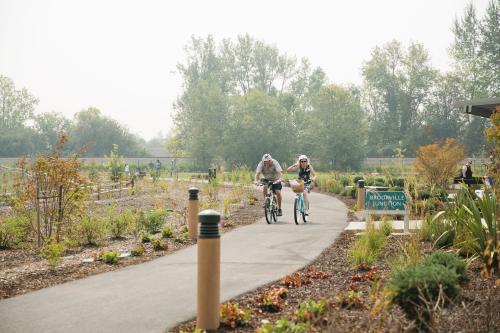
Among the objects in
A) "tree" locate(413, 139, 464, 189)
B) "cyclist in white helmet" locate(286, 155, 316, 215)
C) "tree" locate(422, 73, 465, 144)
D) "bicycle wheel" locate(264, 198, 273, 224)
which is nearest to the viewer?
"bicycle wheel" locate(264, 198, 273, 224)

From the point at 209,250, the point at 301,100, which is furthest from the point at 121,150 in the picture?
the point at 209,250

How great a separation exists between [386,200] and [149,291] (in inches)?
208

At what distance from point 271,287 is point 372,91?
74.4 metres

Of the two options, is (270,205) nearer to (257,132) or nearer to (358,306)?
(358,306)

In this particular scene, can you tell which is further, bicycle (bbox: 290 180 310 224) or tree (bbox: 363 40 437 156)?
tree (bbox: 363 40 437 156)

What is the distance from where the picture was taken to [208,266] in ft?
15.5

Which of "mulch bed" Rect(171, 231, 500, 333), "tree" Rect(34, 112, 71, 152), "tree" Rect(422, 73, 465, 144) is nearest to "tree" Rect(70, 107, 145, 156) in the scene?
"tree" Rect(34, 112, 71, 152)

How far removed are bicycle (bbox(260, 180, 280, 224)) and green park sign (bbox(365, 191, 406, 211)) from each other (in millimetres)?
3910

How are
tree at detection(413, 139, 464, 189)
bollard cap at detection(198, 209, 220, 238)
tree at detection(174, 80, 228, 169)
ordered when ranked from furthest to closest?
tree at detection(174, 80, 228, 169)
tree at detection(413, 139, 464, 189)
bollard cap at detection(198, 209, 220, 238)

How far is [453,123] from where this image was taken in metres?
71.1

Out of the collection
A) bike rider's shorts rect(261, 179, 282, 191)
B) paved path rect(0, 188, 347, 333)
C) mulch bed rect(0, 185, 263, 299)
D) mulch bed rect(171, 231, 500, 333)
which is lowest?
mulch bed rect(0, 185, 263, 299)

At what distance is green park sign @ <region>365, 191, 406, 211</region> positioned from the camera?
1000 centimetres

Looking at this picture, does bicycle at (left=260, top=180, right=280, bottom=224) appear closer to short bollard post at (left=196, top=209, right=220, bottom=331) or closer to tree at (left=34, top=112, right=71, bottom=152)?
short bollard post at (left=196, top=209, right=220, bottom=331)

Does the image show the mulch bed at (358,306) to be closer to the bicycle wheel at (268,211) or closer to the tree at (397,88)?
the bicycle wheel at (268,211)
